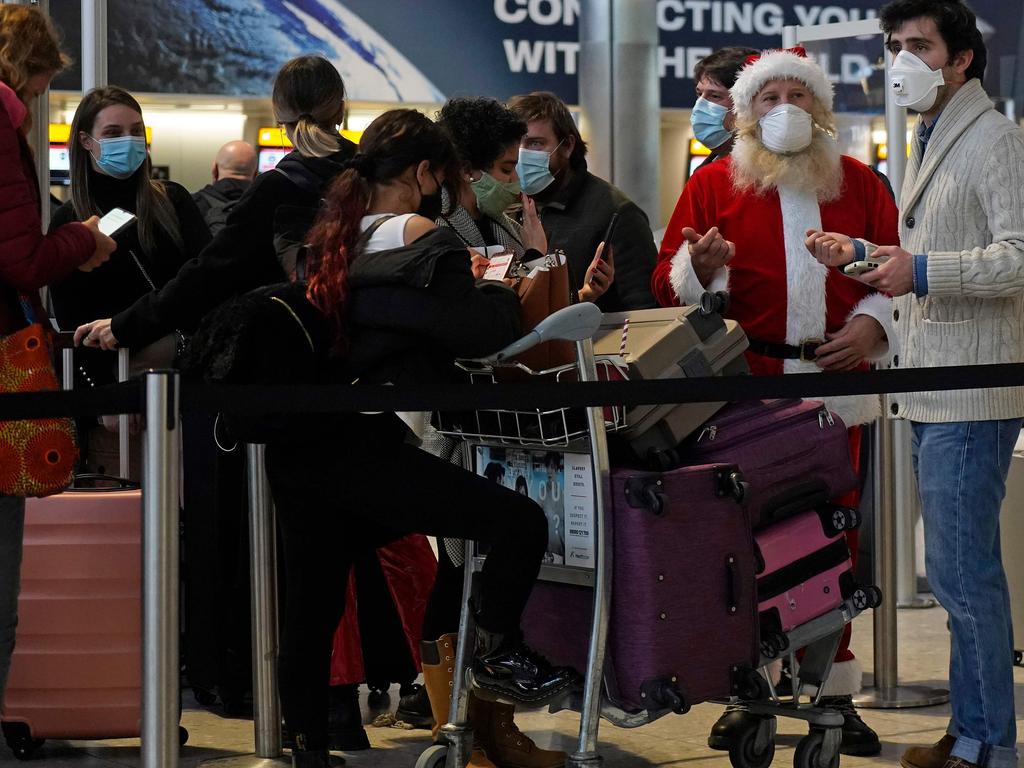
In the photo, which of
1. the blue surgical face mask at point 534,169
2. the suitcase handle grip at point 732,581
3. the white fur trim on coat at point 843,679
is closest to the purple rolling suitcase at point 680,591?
the suitcase handle grip at point 732,581

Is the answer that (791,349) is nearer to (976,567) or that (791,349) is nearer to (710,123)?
(976,567)

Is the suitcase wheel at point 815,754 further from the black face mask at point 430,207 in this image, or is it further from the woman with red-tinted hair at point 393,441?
the black face mask at point 430,207

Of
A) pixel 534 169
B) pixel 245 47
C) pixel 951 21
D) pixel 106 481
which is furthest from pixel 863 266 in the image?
pixel 245 47

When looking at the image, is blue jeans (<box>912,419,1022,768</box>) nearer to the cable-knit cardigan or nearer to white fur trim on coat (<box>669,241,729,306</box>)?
the cable-knit cardigan

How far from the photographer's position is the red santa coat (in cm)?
377

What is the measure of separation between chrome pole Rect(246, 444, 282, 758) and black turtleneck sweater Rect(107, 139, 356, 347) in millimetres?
415

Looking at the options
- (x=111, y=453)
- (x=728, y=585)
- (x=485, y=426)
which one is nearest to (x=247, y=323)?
(x=485, y=426)

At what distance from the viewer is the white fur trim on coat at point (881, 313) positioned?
3723 mm

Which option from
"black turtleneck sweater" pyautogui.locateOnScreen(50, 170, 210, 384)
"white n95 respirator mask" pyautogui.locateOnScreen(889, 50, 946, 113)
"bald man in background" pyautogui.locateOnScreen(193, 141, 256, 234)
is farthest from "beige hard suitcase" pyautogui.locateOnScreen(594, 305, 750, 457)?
"bald man in background" pyautogui.locateOnScreen(193, 141, 256, 234)

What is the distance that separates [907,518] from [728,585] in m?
2.82

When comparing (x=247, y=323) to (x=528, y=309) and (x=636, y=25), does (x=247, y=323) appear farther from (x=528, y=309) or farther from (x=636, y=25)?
(x=636, y=25)

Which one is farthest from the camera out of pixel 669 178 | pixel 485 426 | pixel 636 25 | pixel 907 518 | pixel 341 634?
pixel 669 178

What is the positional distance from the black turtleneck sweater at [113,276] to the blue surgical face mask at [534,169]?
3.20 feet

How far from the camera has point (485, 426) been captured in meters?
3.27
